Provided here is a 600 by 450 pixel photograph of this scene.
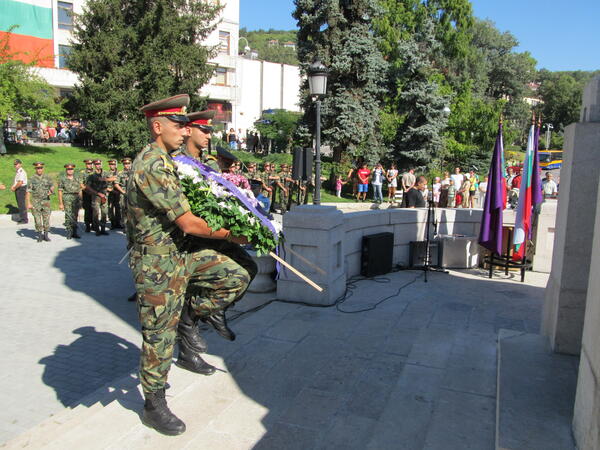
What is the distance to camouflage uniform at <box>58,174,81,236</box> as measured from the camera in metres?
13.4

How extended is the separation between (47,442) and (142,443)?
2.06ft

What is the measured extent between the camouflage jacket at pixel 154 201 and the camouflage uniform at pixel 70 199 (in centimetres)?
1059

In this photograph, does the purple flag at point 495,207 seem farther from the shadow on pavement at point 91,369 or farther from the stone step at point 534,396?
the shadow on pavement at point 91,369

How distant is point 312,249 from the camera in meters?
6.98

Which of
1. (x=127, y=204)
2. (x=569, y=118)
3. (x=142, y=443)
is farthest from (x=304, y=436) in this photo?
(x=569, y=118)

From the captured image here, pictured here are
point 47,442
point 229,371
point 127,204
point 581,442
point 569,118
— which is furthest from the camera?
point 569,118

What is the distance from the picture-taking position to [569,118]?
78812mm

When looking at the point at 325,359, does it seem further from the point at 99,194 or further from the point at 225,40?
the point at 225,40

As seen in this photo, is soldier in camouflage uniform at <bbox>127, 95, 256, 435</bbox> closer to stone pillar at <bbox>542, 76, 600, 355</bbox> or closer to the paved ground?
the paved ground

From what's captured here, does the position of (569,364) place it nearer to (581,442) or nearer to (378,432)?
(581,442)

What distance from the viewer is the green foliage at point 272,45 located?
4282 inches

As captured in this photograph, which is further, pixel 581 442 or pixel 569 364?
pixel 569 364

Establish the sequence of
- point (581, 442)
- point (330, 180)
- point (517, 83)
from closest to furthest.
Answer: point (581, 442) → point (330, 180) → point (517, 83)

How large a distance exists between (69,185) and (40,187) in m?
1.00
